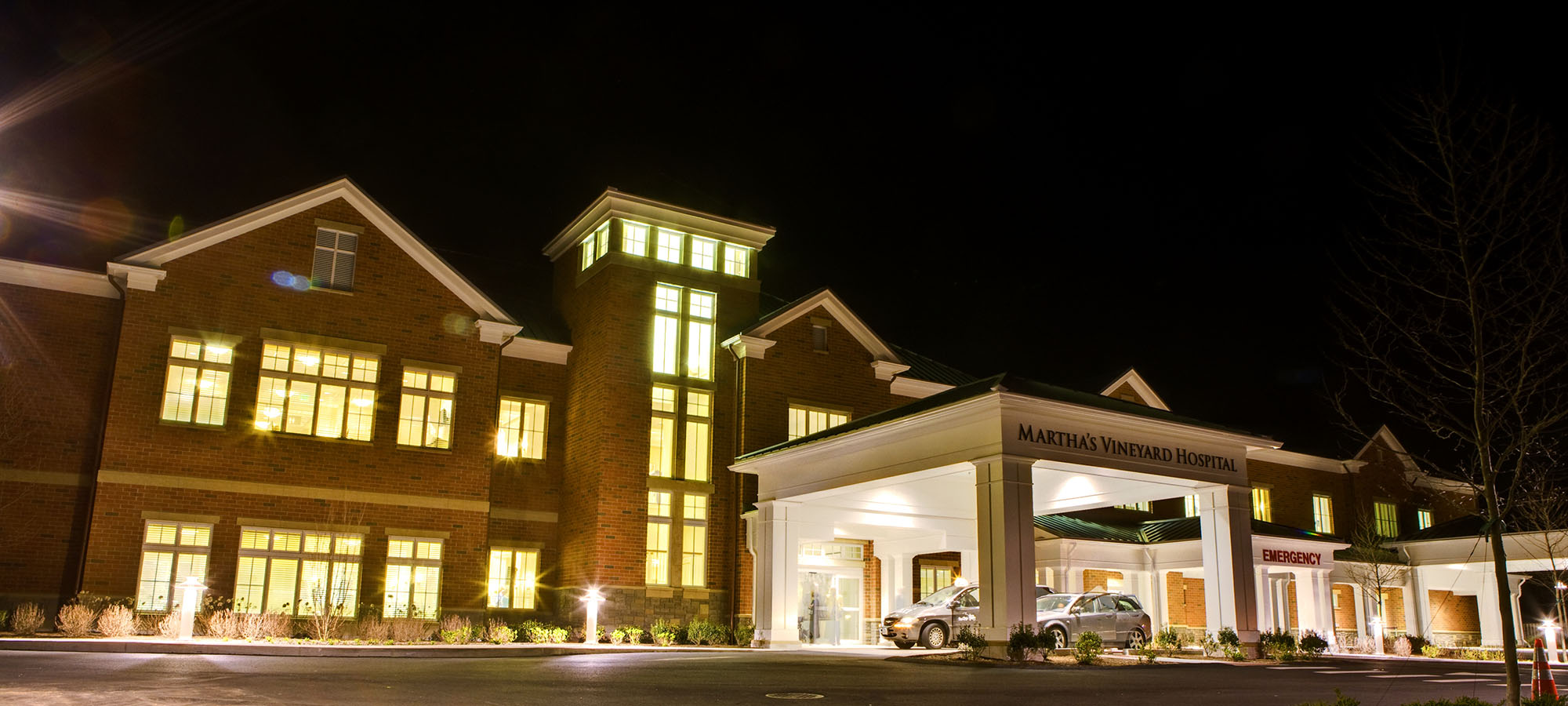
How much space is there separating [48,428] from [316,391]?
197 inches

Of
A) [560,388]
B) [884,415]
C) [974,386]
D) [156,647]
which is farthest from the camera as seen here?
[560,388]

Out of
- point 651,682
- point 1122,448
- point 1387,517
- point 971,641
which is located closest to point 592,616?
point 971,641

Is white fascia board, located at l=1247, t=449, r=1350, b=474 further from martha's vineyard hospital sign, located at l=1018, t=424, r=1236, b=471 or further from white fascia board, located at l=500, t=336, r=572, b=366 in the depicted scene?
white fascia board, located at l=500, t=336, r=572, b=366

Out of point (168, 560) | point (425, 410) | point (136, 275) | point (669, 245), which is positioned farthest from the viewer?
point (669, 245)

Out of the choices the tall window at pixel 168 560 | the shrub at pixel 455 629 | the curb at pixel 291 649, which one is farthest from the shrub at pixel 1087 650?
the tall window at pixel 168 560

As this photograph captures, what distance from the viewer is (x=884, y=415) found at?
22.2m

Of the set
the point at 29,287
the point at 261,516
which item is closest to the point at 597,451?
the point at 261,516

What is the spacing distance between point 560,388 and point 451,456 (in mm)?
4079

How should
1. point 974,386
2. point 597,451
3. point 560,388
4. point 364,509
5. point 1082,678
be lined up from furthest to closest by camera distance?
point 560,388 → point 597,451 → point 364,509 → point 974,386 → point 1082,678

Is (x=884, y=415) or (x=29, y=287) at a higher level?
(x=29, y=287)

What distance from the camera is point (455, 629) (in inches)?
907

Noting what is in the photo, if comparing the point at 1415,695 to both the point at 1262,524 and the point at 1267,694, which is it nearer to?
the point at 1267,694

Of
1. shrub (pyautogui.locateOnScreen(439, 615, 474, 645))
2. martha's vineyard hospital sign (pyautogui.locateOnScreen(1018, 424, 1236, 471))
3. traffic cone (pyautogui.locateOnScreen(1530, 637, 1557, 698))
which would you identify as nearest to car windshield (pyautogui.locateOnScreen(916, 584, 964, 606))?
martha's vineyard hospital sign (pyautogui.locateOnScreen(1018, 424, 1236, 471))

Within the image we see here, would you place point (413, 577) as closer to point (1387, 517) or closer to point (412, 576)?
point (412, 576)
